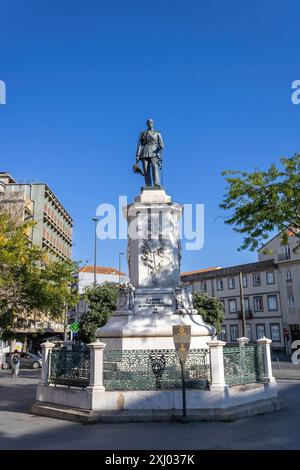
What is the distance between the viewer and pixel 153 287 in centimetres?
1409

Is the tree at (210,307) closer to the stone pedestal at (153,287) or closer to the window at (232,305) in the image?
the stone pedestal at (153,287)

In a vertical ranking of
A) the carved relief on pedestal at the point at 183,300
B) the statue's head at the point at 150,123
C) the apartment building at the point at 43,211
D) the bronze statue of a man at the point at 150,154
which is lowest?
the carved relief on pedestal at the point at 183,300

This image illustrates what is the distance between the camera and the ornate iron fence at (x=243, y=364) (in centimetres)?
1135

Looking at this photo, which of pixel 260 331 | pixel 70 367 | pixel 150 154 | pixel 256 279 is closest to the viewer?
pixel 70 367

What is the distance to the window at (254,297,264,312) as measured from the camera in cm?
5453

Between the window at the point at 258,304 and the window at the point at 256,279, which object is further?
the window at the point at 256,279

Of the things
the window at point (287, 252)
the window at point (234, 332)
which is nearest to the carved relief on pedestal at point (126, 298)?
the window at point (287, 252)

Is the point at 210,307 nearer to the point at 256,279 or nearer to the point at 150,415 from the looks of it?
the point at 256,279

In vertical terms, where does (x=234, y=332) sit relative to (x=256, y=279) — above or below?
below

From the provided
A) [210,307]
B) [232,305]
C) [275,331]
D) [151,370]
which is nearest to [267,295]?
[275,331]

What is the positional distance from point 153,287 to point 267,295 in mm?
42461

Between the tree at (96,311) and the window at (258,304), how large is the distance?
87.6 feet
